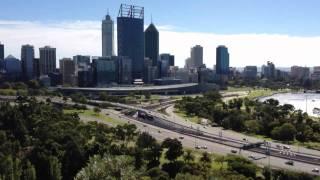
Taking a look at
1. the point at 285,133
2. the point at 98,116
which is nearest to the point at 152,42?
the point at 98,116

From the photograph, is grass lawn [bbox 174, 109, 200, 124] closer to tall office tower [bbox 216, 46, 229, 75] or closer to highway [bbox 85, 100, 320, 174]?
highway [bbox 85, 100, 320, 174]

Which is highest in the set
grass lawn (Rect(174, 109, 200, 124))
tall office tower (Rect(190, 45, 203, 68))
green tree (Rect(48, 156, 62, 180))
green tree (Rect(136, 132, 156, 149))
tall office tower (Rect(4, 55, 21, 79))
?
tall office tower (Rect(190, 45, 203, 68))

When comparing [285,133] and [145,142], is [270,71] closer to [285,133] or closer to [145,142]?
[285,133]

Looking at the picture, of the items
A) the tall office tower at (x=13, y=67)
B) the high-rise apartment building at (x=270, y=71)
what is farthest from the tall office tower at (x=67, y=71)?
the high-rise apartment building at (x=270, y=71)

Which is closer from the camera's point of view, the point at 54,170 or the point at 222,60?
the point at 54,170

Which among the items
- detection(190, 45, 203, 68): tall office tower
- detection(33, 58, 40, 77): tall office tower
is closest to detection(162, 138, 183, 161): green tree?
detection(33, 58, 40, 77): tall office tower

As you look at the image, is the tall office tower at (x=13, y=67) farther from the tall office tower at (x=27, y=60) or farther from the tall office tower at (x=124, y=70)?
the tall office tower at (x=124, y=70)

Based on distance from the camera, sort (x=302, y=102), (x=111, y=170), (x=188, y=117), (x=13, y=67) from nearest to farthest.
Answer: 1. (x=111, y=170)
2. (x=188, y=117)
3. (x=302, y=102)
4. (x=13, y=67)
